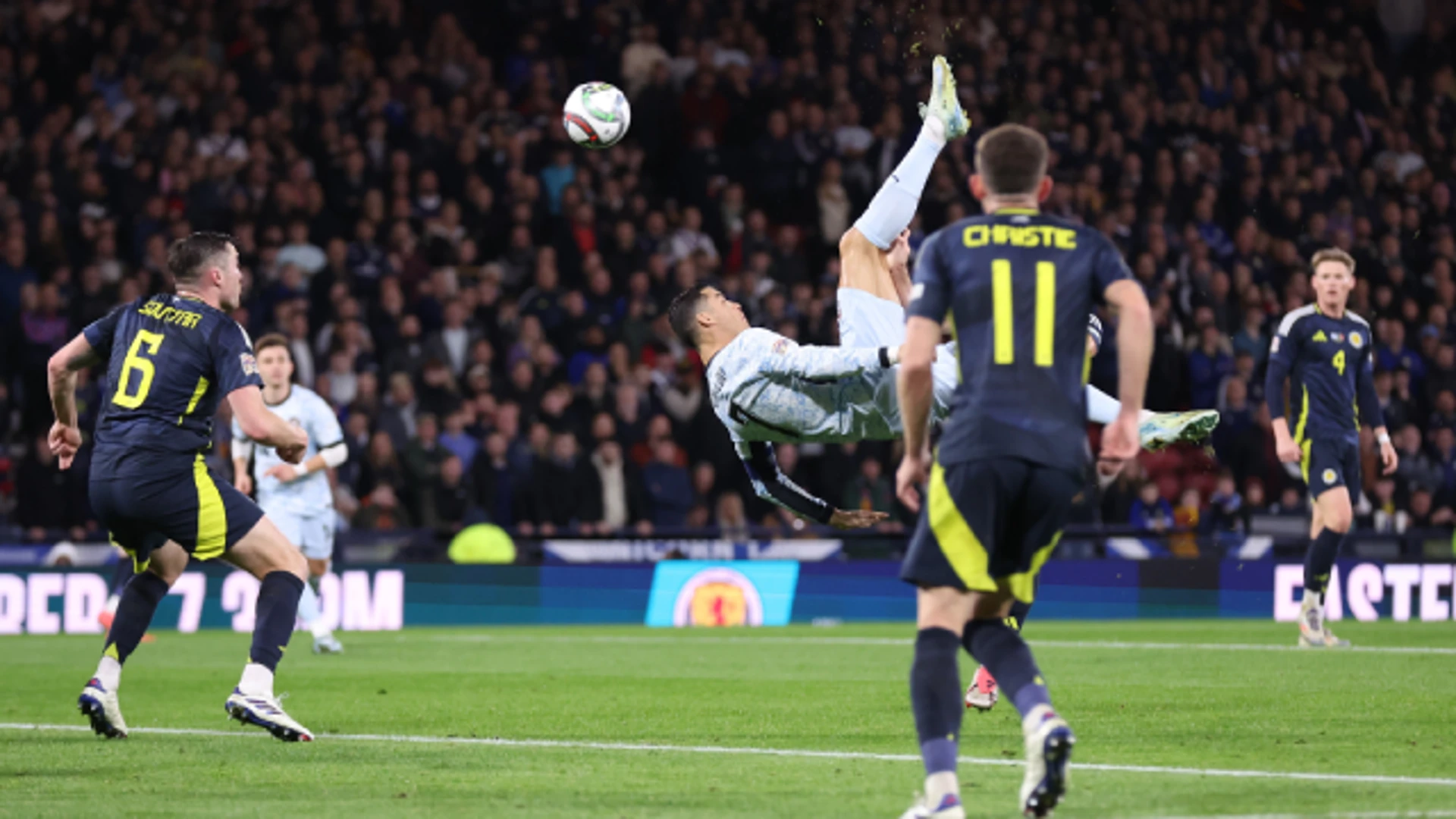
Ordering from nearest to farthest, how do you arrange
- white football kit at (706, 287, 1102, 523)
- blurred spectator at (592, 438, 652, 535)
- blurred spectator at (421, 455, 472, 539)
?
white football kit at (706, 287, 1102, 523), blurred spectator at (421, 455, 472, 539), blurred spectator at (592, 438, 652, 535)

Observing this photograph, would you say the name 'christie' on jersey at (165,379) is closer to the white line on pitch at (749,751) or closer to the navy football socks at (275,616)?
the navy football socks at (275,616)

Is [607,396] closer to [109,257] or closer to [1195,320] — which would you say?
[109,257]

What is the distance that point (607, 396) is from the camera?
19.2 metres

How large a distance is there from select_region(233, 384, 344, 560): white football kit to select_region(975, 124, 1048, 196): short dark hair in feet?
30.1

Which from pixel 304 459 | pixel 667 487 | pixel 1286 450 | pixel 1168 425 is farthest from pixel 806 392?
pixel 667 487

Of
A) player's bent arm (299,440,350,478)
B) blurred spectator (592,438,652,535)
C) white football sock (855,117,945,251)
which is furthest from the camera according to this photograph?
blurred spectator (592,438,652,535)

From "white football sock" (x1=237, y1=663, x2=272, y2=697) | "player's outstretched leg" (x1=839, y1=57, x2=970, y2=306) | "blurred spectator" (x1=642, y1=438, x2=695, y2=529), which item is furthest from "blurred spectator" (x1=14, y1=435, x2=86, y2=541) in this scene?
"player's outstretched leg" (x1=839, y1=57, x2=970, y2=306)

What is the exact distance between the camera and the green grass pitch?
617cm

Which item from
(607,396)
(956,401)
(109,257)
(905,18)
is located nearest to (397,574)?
(607,396)

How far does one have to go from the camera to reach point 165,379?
809 centimetres

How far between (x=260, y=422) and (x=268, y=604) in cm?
97

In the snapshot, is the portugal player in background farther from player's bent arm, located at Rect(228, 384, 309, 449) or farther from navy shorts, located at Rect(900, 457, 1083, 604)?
navy shorts, located at Rect(900, 457, 1083, 604)

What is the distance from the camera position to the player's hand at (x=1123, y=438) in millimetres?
5488

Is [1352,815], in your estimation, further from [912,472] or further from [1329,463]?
[1329,463]
